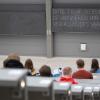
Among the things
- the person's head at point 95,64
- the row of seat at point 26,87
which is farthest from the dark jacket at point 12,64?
→ the person's head at point 95,64

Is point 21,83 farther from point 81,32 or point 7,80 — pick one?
point 81,32

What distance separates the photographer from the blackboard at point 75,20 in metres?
10.5

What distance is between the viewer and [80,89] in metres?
2.70

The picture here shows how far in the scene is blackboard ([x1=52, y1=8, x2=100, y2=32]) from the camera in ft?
34.5

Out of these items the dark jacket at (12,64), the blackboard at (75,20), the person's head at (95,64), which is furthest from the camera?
the blackboard at (75,20)

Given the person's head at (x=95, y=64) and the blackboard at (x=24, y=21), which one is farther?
the blackboard at (x=24, y=21)

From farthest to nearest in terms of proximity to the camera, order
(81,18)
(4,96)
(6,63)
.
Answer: (81,18), (6,63), (4,96)

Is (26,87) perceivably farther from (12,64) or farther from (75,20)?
(75,20)

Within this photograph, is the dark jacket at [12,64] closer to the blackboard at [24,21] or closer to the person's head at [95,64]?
the person's head at [95,64]

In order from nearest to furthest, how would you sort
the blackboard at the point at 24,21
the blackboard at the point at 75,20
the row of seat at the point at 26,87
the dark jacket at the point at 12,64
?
1. the row of seat at the point at 26,87
2. the dark jacket at the point at 12,64
3. the blackboard at the point at 75,20
4. the blackboard at the point at 24,21

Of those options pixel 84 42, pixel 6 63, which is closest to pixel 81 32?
pixel 84 42

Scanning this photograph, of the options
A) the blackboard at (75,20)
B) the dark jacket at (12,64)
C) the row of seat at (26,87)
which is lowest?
the row of seat at (26,87)

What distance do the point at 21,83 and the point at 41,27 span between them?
31.4 feet

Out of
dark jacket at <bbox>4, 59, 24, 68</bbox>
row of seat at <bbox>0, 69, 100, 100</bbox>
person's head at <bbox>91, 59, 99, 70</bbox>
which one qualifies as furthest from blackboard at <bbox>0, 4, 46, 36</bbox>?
row of seat at <bbox>0, 69, 100, 100</bbox>
